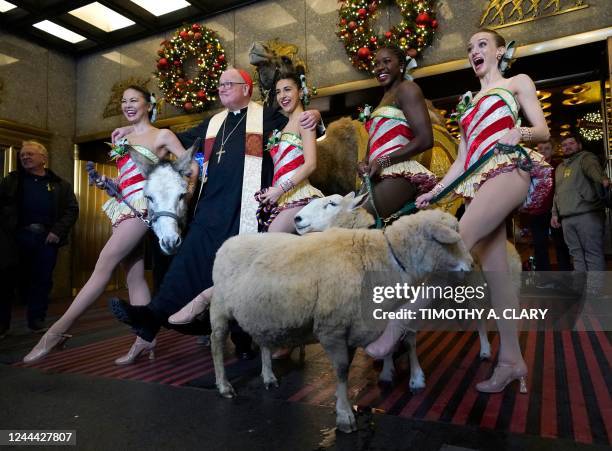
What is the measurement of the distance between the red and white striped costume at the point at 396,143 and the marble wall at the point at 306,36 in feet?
11.5

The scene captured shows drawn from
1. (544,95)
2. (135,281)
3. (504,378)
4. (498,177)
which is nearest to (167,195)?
(135,281)

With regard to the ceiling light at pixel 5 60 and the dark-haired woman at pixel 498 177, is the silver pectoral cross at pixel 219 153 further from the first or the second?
the ceiling light at pixel 5 60

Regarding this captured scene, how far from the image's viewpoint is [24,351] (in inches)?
145

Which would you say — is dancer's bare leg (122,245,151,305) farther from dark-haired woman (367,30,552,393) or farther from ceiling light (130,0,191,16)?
ceiling light (130,0,191,16)

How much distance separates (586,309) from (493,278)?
3109mm

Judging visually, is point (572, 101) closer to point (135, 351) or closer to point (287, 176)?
point (287, 176)

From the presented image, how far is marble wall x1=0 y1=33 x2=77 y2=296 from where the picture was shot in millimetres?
7516

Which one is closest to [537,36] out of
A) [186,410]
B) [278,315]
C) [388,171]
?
[388,171]

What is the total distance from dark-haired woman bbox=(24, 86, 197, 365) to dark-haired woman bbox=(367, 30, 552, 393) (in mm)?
1845

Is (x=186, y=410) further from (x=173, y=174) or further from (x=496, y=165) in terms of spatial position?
(x=496, y=165)

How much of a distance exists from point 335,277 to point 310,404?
29.0 inches

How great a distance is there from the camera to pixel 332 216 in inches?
102

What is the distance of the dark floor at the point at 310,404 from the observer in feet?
5.85

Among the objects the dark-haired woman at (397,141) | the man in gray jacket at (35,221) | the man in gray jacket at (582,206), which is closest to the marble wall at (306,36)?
the man in gray jacket at (582,206)
